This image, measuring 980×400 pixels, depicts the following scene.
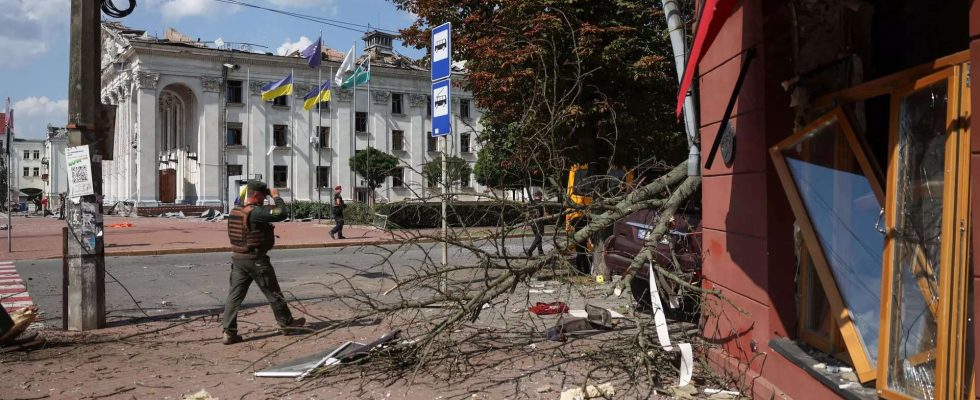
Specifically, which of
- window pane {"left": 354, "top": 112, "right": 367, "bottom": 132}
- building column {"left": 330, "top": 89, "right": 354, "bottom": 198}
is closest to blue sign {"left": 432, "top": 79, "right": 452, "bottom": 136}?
building column {"left": 330, "top": 89, "right": 354, "bottom": 198}

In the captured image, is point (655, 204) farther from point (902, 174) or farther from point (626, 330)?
point (902, 174)

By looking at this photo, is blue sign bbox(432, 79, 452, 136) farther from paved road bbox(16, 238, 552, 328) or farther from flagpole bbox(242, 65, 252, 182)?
flagpole bbox(242, 65, 252, 182)

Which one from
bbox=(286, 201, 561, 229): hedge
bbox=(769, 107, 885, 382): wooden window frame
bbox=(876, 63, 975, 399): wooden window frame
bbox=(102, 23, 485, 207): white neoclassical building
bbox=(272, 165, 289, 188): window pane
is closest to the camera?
bbox=(876, 63, 975, 399): wooden window frame

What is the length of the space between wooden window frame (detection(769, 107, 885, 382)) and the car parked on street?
60.1 inches

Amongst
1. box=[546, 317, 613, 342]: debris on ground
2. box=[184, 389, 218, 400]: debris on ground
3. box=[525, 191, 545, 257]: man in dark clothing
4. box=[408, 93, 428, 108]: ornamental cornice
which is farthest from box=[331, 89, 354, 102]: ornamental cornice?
box=[184, 389, 218, 400]: debris on ground

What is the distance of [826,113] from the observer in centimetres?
404

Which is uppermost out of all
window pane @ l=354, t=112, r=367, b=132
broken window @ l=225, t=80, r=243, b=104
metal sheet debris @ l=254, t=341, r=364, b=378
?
broken window @ l=225, t=80, r=243, b=104

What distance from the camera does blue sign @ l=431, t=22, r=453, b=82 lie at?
9203 mm

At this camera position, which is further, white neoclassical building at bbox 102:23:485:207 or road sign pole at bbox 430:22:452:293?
white neoclassical building at bbox 102:23:485:207

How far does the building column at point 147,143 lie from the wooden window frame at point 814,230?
49.0 meters

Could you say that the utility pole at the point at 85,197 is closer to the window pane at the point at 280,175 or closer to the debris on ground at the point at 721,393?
the debris on ground at the point at 721,393

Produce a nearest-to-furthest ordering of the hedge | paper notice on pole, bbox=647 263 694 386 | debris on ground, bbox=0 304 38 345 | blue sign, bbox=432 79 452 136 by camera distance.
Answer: paper notice on pole, bbox=647 263 694 386 < debris on ground, bbox=0 304 38 345 < the hedge < blue sign, bbox=432 79 452 136

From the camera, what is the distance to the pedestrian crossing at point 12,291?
372 inches

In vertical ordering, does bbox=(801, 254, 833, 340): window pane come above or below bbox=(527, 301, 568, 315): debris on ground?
above
